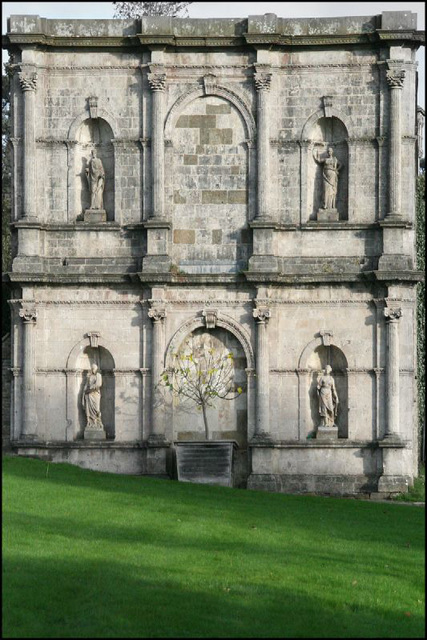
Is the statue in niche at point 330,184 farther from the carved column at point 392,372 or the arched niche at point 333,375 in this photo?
the arched niche at point 333,375

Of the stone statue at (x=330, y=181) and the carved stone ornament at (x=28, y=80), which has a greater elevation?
the carved stone ornament at (x=28, y=80)

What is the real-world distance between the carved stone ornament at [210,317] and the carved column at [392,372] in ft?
12.8

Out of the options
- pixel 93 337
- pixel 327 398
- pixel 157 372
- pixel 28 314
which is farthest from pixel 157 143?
pixel 327 398

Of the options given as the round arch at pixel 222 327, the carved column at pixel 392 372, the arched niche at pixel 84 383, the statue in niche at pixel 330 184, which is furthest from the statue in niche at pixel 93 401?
the carved column at pixel 392 372

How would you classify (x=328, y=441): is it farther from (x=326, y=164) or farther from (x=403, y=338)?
(x=326, y=164)

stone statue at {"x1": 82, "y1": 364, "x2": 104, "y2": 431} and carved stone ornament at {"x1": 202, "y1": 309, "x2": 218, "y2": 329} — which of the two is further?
stone statue at {"x1": 82, "y1": 364, "x2": 104, "y2": 431}

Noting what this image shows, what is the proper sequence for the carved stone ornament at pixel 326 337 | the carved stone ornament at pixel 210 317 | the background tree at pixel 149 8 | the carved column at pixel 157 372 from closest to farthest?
the carved column at pixel 157 372 → the carved stone ornament at pixel 326 337 → the carved stone ornament at pixel 210 317 → the background tree at pixel 149 8

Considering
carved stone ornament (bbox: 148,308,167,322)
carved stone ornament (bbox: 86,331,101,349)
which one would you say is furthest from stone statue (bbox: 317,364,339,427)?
carved stone ornament (bbox: 86,331,101,349)

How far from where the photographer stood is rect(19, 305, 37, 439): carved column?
100ft

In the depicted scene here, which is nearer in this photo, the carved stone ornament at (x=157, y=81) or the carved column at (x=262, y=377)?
the carved column at (x=262, y=377)

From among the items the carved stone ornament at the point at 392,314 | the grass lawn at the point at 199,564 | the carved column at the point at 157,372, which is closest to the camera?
the grass lawn at the point at 199,564

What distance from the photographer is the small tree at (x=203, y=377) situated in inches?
1201

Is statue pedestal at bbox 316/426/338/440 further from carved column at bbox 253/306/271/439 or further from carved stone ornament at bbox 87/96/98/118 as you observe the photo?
carved stone ornament at bbox 87/96/98/118

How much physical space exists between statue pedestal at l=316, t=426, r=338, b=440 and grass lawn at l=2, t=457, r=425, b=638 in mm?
3583
